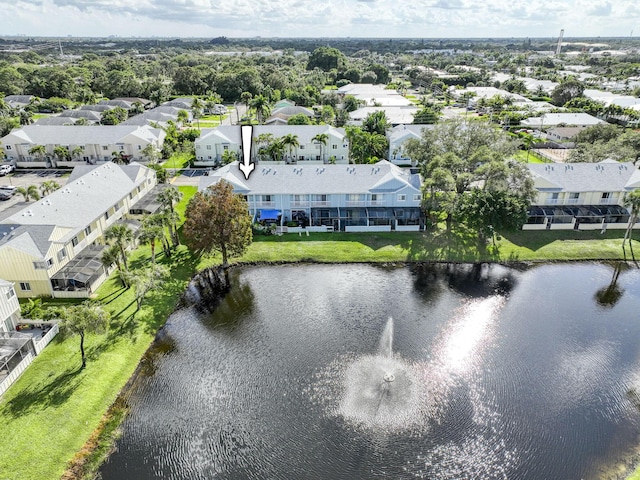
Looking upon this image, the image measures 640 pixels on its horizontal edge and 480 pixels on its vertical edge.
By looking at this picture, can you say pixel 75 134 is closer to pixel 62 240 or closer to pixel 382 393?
pixel 62 240

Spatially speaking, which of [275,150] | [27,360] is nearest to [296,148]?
[275,150]

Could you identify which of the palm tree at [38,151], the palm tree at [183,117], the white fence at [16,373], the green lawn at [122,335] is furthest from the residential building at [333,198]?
the palm tree at [183,117]

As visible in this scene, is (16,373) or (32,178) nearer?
(16,373)

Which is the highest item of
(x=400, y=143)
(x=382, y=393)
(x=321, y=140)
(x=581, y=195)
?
(x=321, y=140)

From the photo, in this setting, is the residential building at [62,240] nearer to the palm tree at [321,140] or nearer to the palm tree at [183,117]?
the palm tree at [321,140]

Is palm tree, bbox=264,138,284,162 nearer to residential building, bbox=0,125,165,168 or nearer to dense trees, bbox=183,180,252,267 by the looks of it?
residential building, bbox=0,125,165,168

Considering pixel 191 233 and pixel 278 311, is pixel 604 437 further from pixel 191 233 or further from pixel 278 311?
pixel 191 233

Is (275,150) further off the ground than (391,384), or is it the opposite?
(275,150)

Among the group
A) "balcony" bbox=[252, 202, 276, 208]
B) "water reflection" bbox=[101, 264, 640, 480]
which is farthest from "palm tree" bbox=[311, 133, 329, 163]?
"water reflection" bbox=[101, 264, 640, 480]
